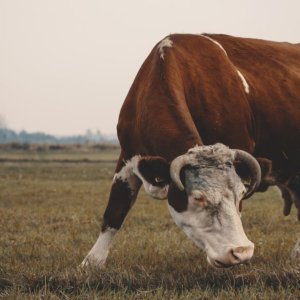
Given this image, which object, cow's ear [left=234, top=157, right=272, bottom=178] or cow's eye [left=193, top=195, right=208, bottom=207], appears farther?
cow's ear [left=234, top=157, right=272, bottom=178]

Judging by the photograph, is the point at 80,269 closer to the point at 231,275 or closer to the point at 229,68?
the point at 231,275

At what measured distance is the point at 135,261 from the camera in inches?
269

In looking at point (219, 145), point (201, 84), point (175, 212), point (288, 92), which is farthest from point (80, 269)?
point (288, 92)

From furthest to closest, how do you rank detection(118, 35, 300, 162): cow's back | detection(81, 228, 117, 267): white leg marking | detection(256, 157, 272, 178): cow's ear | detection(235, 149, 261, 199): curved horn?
detection(81, 228, 117, 267): white leg marking
detection(118, 35, 300, 162): cow's back
detection(256, 157, 272, 178): cow's ear
detection(235, 149, 261, 199): curved horn

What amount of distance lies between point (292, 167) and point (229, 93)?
1.67 metres

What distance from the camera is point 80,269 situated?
6012 millimetres

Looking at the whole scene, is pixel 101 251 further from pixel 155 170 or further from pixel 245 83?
pixel 245 83

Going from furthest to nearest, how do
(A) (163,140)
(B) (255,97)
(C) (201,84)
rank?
(B) (255,97) → (C) (201,84) → (A) (163,140)

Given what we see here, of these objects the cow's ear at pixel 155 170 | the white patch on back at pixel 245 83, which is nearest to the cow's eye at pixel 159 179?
the cow's ear at pixel 155 170

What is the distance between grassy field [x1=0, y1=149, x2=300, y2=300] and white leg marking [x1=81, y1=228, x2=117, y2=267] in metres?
0.17

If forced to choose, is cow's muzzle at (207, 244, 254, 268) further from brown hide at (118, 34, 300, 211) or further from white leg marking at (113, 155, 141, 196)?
white leg marking at (113, 155, 141, 196)

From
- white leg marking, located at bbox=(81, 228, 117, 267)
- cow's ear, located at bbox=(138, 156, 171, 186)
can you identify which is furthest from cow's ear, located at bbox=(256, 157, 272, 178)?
white leg marking, located at bbox=(81, 228, 117, 267)

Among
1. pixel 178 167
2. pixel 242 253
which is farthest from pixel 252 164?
pixel 242 253

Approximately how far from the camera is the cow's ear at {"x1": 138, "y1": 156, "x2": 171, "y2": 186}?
208 inches
